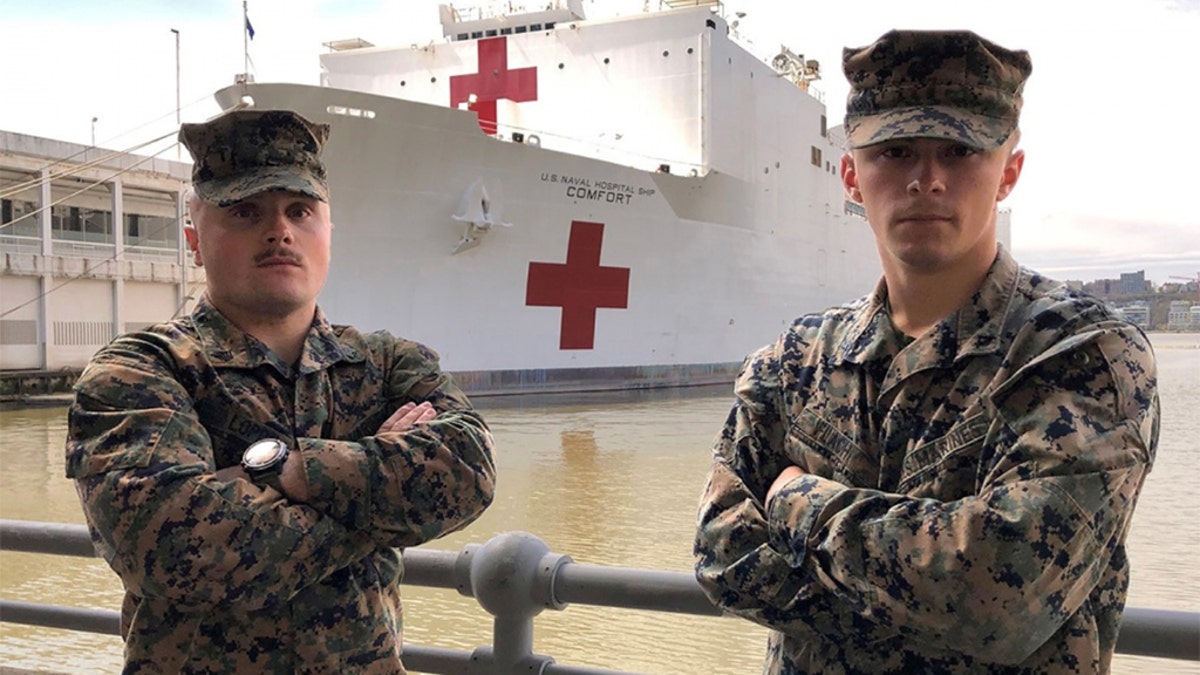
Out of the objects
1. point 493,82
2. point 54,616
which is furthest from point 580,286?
point 54,616

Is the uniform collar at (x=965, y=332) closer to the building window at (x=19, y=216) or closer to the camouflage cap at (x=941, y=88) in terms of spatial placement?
the camouflage cap at (x=941, y=88)

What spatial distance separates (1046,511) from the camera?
0.78 m

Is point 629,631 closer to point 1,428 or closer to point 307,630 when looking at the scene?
point 307,630

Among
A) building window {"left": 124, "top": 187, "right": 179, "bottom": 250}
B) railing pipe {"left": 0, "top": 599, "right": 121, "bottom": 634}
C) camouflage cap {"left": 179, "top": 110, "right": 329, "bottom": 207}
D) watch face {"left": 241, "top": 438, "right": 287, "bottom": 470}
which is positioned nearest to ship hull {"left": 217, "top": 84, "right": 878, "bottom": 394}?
railing pipe {"left": 0, "top": 599, "right": 121, "bottom": 634}

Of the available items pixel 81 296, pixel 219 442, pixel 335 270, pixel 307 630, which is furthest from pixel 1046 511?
pixel 81 296

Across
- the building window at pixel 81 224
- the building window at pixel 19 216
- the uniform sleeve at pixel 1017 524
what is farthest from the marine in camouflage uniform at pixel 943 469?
the building window at pixel 81 224

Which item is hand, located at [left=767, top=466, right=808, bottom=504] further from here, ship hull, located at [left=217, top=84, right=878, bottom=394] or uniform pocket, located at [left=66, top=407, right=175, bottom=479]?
ship hull, located at [left=217, top=84, right=878, bottom=394]

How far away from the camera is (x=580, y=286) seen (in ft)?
34.1

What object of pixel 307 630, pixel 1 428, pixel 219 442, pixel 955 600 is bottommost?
pixel 1 428

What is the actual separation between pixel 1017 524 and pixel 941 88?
43 cm

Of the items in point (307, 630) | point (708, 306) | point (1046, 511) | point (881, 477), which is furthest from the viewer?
point (708, 306)

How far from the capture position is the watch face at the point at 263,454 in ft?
3.40

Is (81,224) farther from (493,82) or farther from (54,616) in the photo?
(54,616)

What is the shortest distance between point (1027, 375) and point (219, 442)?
91 centimetres
